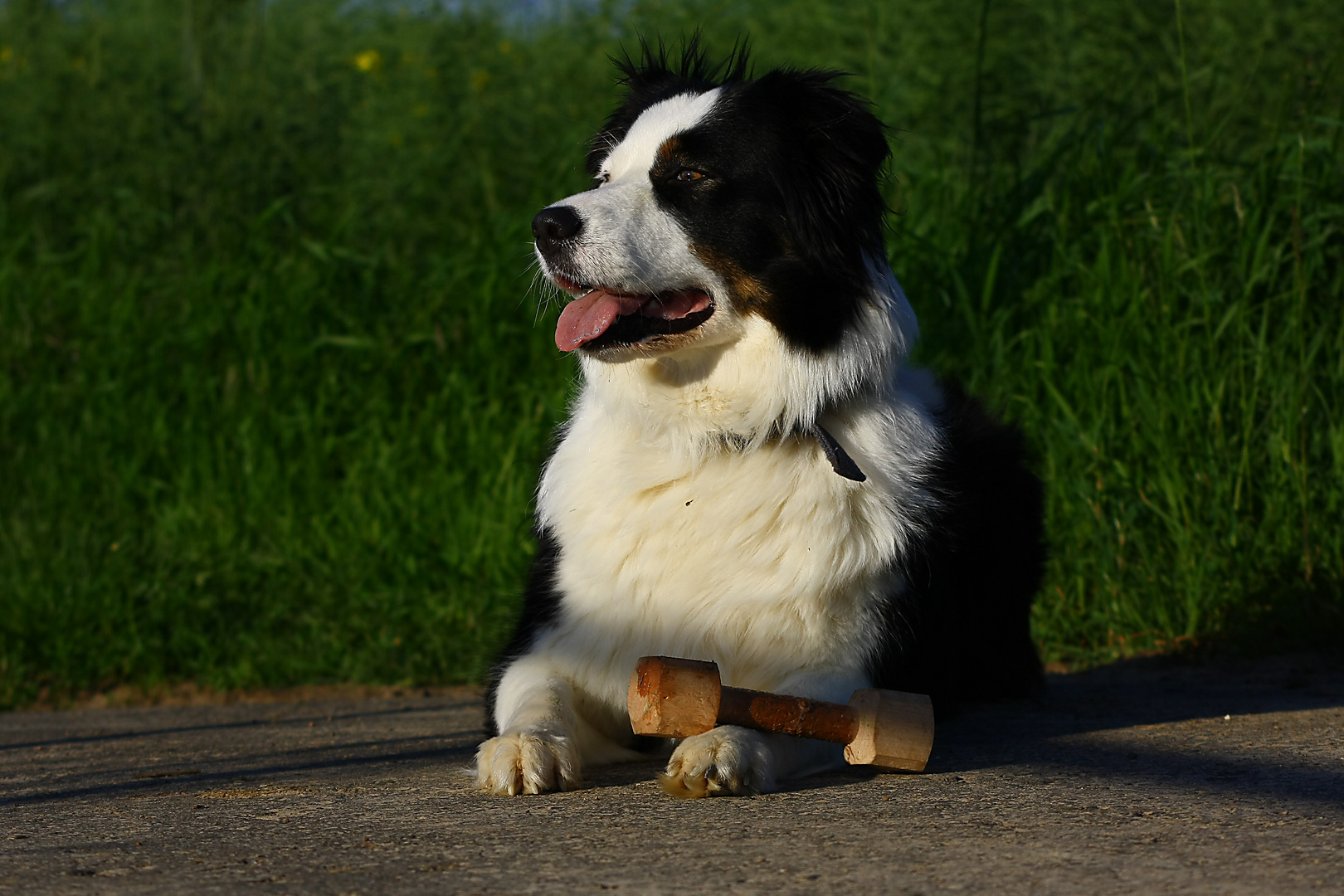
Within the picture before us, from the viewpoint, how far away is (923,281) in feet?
17.6

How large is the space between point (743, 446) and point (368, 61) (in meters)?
5.80

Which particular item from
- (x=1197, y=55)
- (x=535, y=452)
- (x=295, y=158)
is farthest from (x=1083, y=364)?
(x=295, y=158)

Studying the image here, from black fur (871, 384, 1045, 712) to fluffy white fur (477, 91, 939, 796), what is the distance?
93mm

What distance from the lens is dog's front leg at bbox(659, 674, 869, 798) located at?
7.83ft

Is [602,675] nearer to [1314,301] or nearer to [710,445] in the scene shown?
[710,445]

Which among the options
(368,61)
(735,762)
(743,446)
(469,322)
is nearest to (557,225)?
(743,446)

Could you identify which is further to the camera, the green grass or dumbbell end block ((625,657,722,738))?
the green grass

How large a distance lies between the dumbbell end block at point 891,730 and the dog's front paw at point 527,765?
55 cm

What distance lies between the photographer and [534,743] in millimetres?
2502

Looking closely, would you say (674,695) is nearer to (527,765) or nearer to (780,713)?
(780,713)

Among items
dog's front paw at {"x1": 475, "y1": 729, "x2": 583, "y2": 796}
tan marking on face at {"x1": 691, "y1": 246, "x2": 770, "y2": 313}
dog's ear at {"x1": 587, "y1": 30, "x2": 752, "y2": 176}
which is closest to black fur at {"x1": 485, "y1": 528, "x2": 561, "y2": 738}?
dog's front paw at {"x1": 475, "y1": 729, "x2": 583, "y2": 796}

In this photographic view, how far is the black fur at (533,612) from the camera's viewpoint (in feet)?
9.77

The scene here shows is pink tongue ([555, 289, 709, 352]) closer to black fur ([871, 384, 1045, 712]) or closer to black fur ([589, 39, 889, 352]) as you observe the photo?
black fur ([589, 39, 889, 352])

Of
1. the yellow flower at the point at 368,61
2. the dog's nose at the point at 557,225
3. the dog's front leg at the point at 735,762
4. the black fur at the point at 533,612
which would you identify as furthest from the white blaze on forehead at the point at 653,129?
the yellow flower at the point at 368,61
